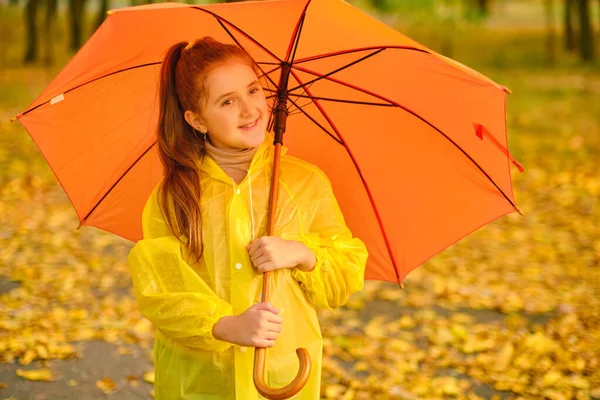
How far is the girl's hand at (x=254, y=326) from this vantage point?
2141 mm

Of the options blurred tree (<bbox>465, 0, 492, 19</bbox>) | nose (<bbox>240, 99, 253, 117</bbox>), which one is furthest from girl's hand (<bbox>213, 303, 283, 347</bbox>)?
blurred tree (<bbox>465, 0, 492, 19</bbox>)

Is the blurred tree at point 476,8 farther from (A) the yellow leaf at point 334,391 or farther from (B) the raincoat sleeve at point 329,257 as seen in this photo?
(B) the raincoat sleeve at point 329,257

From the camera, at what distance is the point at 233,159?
242 centimetres

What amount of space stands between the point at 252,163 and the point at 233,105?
188mm

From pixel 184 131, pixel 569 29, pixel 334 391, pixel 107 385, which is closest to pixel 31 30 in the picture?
pixel 569 29

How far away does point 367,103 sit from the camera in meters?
2.79

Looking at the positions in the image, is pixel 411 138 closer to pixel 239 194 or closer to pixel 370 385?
pixel 239 194

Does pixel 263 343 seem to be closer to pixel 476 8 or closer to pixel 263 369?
pixel 263 369

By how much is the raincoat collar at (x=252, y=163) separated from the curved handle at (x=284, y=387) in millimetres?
528

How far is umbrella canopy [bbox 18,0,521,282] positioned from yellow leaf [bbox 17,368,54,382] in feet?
5.35

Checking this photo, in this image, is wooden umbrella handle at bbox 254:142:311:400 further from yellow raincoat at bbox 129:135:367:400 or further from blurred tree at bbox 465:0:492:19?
blurred tree at bbox 465:0:492:19

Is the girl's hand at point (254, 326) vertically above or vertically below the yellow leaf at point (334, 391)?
above

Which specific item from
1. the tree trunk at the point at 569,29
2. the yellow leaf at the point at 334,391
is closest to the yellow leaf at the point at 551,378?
the yellow leaf at the point at 334,391

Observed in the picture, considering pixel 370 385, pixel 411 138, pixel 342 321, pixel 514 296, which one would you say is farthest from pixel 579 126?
pixel 411 138
